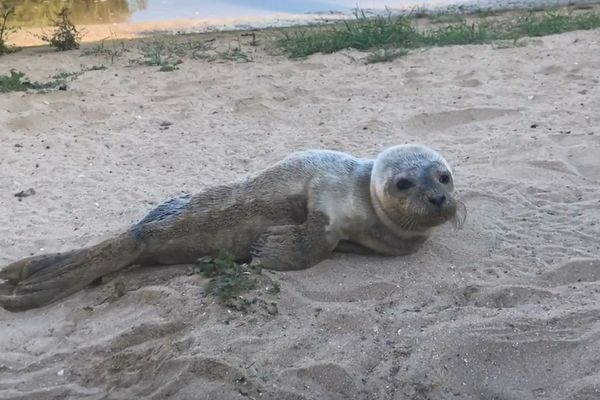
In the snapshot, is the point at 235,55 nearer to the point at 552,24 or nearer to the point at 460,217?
the point at 552,24

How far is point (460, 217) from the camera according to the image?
14.2 ft

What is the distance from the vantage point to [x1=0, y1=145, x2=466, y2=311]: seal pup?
3869mm

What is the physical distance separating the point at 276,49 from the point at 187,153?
3.19 metres

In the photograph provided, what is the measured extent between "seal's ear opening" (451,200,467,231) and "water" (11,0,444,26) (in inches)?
320

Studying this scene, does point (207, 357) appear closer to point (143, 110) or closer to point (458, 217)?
point (458, 217)

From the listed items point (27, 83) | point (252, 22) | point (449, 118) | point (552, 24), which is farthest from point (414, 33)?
point (27, 83)

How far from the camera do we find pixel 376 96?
7.13m

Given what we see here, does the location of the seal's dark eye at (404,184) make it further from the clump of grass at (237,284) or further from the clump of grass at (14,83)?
the clump of grass at (14,83)

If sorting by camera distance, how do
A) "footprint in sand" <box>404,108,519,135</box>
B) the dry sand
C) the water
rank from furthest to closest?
the water
"footprint in sand" <box>404,108,519,135</box>
the dry sand

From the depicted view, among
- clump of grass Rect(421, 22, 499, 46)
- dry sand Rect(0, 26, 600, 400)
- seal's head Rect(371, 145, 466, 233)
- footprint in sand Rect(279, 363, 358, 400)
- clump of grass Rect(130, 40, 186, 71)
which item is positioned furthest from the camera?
clump of grass Rect(130, 40, 186, 71)

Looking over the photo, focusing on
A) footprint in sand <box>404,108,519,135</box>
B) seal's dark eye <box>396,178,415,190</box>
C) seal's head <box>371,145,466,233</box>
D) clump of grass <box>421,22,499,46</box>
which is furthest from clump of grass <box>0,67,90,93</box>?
seal's dark eye <box>396,178,415,190</box>

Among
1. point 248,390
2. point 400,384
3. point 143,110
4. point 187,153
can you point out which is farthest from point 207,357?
point 143,110

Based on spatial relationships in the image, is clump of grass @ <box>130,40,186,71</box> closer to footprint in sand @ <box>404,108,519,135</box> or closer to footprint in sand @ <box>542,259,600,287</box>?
footprint in sand @ <box>404,108,519,135</box>

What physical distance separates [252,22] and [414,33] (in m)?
3.37
